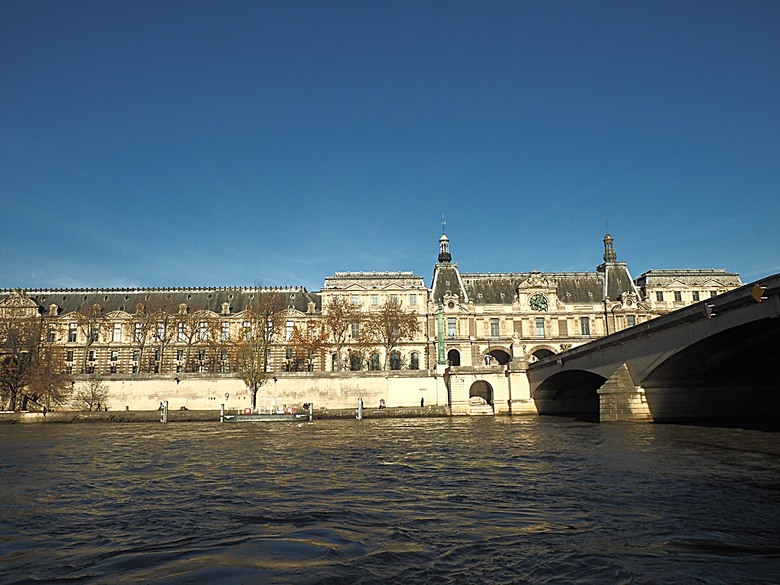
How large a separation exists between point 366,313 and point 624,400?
45.7 metres

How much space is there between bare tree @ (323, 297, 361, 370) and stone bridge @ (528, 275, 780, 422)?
3340cm

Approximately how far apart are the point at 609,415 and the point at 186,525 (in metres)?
38.0

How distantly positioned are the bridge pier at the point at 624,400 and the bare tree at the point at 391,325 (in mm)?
36668

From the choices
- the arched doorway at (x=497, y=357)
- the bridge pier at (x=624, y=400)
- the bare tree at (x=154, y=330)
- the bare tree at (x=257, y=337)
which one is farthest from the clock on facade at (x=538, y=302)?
the bare tree at (x=154, y=330)

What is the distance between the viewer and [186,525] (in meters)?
13.0

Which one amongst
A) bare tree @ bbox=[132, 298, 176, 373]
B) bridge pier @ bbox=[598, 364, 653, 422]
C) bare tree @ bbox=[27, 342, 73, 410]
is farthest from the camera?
bare tree @ bbox=[132, 298, 176, 373]

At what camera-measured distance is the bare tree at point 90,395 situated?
7156 cm

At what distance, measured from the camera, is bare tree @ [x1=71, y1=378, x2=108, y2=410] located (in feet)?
235

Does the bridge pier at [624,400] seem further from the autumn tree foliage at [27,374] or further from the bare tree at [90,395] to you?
the autumn tree foliage at [27,374]

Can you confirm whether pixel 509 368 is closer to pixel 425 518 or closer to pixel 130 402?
pixel 130 402

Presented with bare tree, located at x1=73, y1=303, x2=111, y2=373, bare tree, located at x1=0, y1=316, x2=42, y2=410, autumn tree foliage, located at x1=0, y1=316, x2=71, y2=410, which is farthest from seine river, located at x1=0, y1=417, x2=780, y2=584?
bare tree, located at x1=73, y1=303, x2=111, y2=373

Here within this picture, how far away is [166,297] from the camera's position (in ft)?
291

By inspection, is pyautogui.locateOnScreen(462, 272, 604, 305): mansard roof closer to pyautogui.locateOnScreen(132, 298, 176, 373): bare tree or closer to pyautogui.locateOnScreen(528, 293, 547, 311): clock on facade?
pyautogui.locateOnScreen(528, 293, 547, 311): clock on facade

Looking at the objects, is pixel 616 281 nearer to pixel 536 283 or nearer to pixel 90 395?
pixel 536 283
